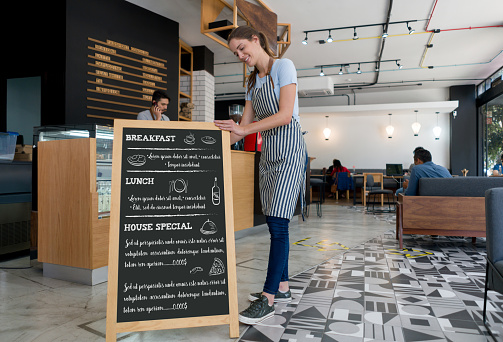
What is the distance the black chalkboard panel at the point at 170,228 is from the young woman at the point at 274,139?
11.6 inches

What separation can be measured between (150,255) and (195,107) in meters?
6.09

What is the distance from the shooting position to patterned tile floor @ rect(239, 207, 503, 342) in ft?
5.75

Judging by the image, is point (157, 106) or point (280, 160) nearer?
point (280, 160)

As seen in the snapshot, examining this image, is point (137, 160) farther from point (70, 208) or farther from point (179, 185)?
point (70, 208)

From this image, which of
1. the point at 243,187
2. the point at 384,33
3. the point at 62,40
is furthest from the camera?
A: the point at 384,33

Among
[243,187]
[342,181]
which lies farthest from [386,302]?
[342,181]

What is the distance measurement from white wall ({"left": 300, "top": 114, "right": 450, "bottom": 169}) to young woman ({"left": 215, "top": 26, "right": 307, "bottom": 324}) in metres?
11.3

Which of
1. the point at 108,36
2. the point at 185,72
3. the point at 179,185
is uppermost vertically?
the point at 185,72

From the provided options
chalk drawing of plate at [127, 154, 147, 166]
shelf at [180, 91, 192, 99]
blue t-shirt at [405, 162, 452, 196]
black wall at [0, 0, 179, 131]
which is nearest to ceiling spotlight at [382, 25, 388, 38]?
blue t-shirt at [405, 162, 452, 196]

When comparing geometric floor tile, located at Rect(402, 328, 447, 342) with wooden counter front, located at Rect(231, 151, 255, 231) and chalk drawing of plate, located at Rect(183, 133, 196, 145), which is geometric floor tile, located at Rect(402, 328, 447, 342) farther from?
wooden counter front, located at Rect(231, 151, 255, 231)

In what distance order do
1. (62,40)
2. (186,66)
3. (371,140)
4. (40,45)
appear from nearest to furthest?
(62,40) < (40,45) < (186,66) < (371,140)

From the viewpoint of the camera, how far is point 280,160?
6.56ft

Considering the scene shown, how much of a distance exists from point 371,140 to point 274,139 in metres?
11.6

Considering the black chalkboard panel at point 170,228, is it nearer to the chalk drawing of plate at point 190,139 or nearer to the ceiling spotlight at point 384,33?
the chalk drawing of plate at point 190,139
